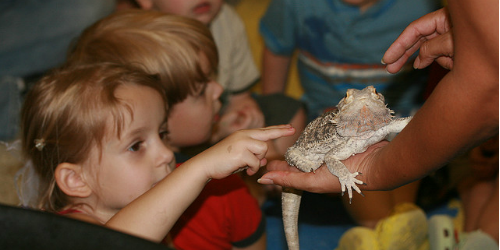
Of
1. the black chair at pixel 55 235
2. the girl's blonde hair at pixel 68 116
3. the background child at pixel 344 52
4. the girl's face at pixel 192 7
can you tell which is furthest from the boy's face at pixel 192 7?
the black chair at pixel 55 235

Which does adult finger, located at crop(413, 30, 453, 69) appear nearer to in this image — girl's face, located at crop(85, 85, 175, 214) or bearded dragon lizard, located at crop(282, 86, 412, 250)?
bearded dragon lizard, located at crop(282, 86, 412, 250)

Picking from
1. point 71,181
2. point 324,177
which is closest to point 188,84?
point 71,181

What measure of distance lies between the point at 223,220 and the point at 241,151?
0.59 metres

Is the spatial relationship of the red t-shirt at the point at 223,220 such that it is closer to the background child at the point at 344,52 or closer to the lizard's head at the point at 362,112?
the background child at the point at 344,52

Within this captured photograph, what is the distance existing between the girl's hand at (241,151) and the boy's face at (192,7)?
4.23 ft

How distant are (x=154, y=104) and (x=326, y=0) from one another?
1.12m

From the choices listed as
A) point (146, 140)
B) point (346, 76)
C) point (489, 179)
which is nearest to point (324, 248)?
point (146, 140)

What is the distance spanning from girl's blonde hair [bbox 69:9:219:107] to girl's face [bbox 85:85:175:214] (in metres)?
0.37

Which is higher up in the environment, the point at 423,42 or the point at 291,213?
the point at 423,42

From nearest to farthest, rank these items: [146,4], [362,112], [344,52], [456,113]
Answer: [456,113]
[362,112]
[344,52]
[146,4]

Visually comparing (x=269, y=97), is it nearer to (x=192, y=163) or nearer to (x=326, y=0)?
(x=326, y=0)

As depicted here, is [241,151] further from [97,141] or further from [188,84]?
[188,84]

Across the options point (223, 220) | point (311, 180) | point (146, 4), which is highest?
point (146, 4)

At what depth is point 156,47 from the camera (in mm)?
1847
